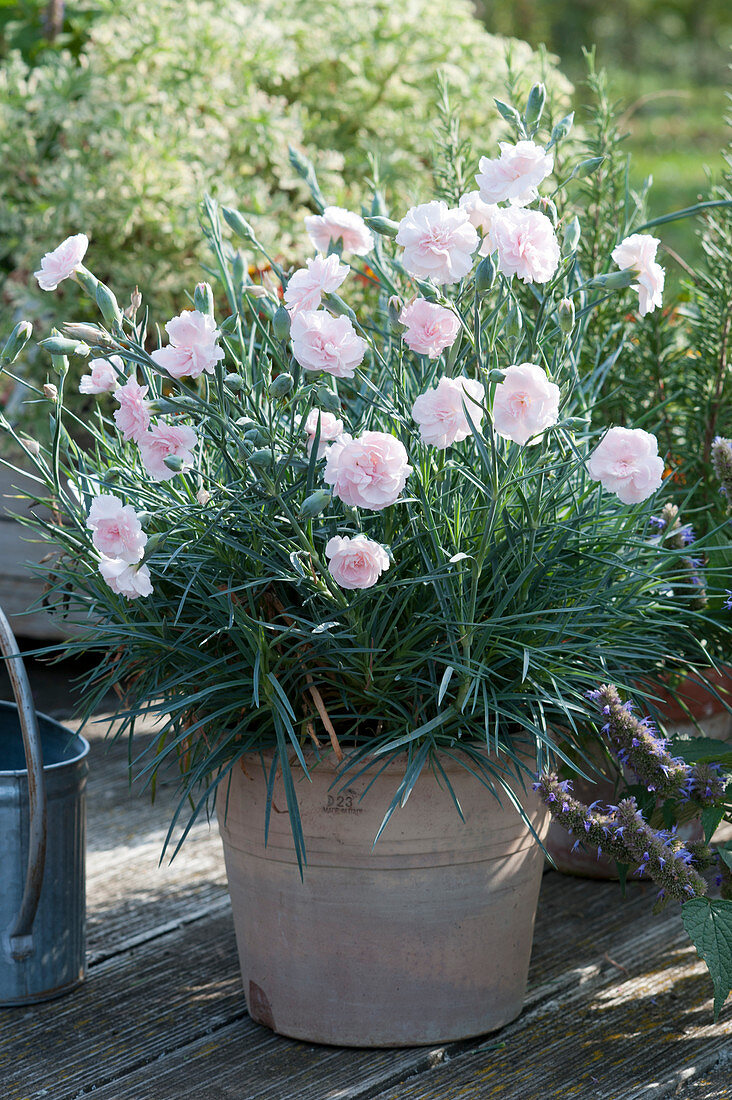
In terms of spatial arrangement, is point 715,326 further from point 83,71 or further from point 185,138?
point 83,71

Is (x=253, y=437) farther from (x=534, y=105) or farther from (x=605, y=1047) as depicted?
(x=605, y=1047)

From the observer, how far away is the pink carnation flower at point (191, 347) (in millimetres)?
1052

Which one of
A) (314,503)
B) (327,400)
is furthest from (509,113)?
(314,503)

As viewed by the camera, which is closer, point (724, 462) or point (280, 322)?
point (280, 322)

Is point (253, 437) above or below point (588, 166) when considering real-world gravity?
below

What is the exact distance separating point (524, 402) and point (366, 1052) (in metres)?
0.80

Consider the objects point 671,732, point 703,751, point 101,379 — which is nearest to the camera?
point 101,379

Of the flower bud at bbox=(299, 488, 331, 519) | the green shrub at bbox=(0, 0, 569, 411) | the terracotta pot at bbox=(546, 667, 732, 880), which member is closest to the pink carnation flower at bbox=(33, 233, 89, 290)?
the flower bud at bbox=(299, 488, 331, 519)

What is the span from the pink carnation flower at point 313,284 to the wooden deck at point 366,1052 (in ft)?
1.72

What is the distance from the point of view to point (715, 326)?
1.73 metres

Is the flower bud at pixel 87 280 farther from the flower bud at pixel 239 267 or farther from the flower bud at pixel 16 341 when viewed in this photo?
the flower bud at pixel 239 267

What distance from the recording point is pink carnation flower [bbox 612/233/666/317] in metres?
1.13

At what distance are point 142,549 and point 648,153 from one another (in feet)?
32.4

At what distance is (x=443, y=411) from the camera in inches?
41.3
